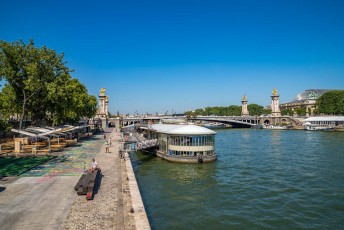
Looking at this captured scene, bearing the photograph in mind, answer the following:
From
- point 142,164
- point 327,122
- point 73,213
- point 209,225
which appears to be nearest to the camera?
point 73,213

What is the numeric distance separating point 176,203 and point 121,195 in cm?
533

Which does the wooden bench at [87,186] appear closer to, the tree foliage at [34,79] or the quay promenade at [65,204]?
the quay promenade at [65,204]

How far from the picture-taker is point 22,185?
761 inches

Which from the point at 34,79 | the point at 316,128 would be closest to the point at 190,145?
the point at 34,79

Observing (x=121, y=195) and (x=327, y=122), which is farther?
(x=327, y=122)

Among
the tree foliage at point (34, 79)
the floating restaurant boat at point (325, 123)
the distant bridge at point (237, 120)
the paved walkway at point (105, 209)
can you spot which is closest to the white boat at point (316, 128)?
the floating restaurant boat at point (325, 123)

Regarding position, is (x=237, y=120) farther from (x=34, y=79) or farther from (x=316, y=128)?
(x=34, y=79)

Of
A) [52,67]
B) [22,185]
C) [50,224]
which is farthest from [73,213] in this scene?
[52,67]

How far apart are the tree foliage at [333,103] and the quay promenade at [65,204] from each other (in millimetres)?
127568

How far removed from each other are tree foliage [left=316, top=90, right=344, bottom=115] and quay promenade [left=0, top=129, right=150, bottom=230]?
128 metres

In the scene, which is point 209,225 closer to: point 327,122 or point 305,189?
point 305,189

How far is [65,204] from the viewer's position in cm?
1541

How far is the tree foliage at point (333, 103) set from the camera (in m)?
123

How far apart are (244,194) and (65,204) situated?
48.0 feet
